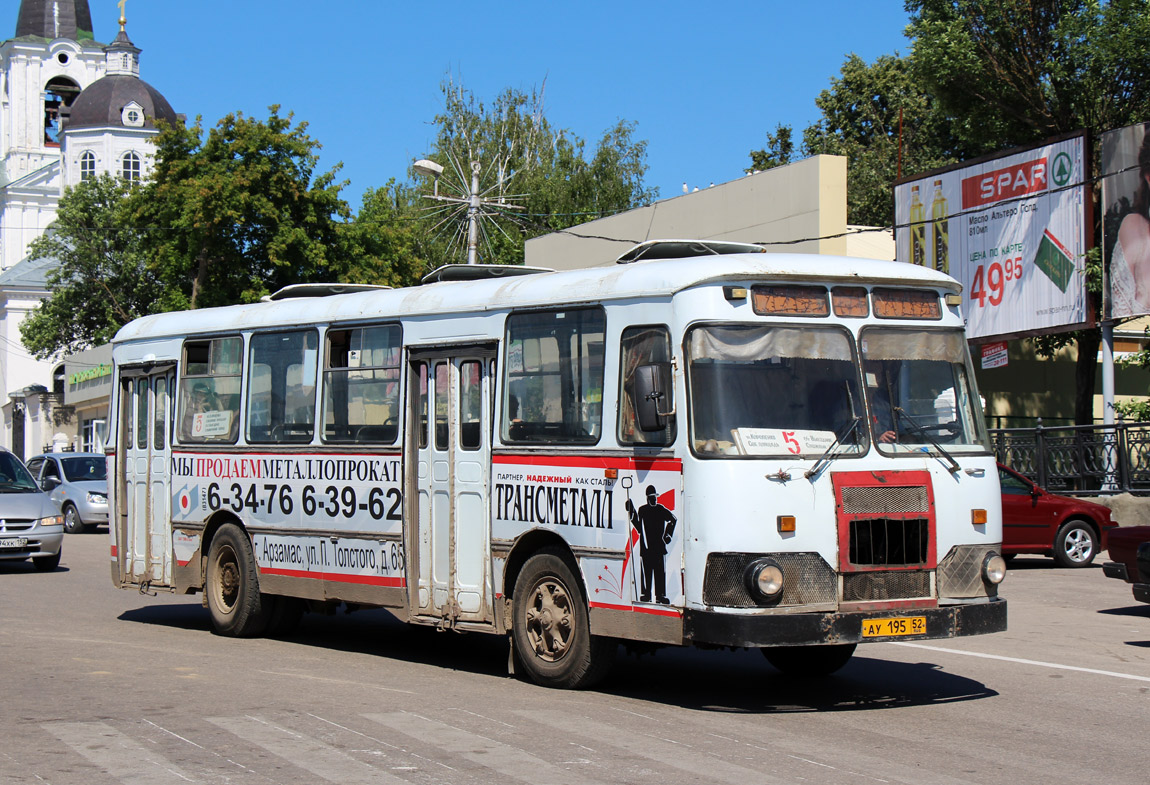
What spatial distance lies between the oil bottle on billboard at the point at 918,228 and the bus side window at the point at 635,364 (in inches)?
926

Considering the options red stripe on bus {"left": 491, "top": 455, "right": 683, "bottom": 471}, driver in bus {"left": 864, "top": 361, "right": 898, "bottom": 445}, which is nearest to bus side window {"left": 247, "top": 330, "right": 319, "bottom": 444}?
red stripe on bus {"left": 491, "top": 455, "right": 683, "bottom": 471}

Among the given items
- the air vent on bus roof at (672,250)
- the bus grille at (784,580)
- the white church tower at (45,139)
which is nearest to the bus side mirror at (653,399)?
the bus grille at (784,580)

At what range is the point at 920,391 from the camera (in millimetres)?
9375

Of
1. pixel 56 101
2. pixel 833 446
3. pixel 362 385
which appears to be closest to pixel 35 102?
pixel 56 101

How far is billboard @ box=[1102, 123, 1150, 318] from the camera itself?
85.5 feet

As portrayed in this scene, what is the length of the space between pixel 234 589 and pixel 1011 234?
2074cm

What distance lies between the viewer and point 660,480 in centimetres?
890

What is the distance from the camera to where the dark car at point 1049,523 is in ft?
65.3

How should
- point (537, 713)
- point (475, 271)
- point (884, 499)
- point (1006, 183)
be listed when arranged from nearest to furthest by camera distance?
1. point (537, 713)
2. point (884, 499)
3. point (475, 271)
4. point (1006, 183)

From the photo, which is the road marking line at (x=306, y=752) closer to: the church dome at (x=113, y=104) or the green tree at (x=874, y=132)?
the green tree at (x=874, y=132)

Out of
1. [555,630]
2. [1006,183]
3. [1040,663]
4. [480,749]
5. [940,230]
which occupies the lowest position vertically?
[1040,663]

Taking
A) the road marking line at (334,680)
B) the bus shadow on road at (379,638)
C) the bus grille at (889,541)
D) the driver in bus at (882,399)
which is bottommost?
the bus shadow on road at (379,638)

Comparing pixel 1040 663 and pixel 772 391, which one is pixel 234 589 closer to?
pixel 772 391

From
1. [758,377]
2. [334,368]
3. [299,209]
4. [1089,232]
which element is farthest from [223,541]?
[299,209]
